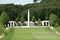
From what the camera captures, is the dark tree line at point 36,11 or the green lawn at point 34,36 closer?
the green lawn at point 34,36

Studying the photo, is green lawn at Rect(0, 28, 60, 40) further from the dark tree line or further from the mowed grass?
the dark tree line

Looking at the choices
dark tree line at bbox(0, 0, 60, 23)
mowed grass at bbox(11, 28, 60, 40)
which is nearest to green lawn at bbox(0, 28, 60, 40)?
mowed grass at bbox(11, 28, 60, 40)

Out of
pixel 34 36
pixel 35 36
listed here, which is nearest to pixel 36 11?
pixel 34 36

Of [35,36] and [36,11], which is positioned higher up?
[36,11]

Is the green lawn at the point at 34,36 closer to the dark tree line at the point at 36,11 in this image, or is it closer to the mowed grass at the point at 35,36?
the mowed grass at the point at 35,36

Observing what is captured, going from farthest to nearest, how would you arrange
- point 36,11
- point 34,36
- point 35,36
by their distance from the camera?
point 36,11
point 34,36
point 35,36

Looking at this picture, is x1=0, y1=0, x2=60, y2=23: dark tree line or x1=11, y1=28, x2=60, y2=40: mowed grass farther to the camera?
x1=0, y1=0, x2=60, y2=23: dark tree line

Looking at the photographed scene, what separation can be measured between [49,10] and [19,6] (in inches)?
740

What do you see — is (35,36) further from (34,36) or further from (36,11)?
(36,11)

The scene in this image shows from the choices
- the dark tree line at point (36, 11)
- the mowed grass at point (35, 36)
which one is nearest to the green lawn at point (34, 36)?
the mowed grass at point (35, 36)

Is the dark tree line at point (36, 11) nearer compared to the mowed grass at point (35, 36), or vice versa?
the mowed grass at point (35, 36)

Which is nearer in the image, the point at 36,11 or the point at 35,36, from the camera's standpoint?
the point at 35,36

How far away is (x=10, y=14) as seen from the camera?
96.2 meters

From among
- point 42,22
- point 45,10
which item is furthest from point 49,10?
point 42,22
